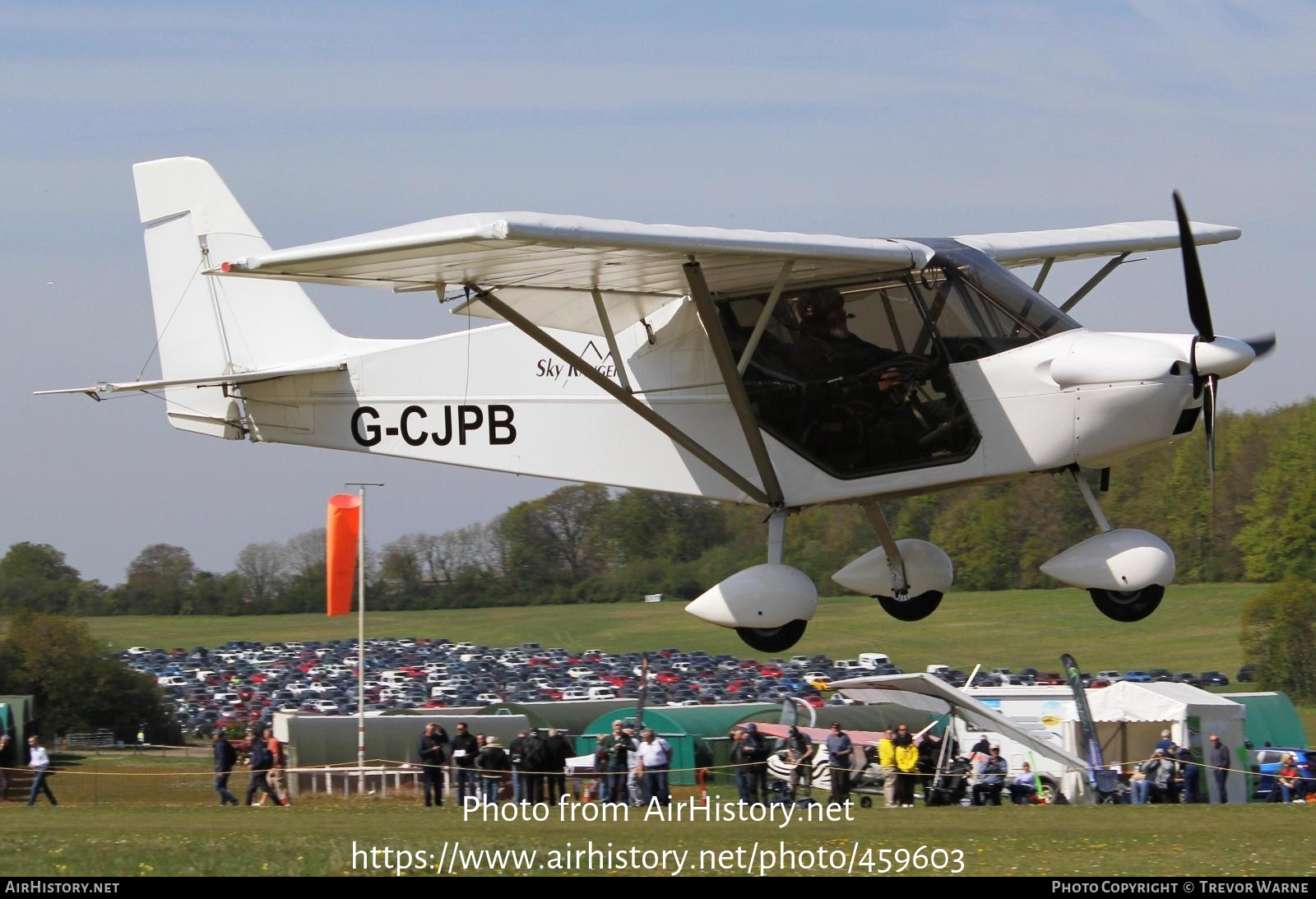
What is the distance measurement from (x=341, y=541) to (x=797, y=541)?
19.4 meters

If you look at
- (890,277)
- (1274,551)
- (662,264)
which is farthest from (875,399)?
(1274,551)

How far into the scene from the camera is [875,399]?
11398 mm

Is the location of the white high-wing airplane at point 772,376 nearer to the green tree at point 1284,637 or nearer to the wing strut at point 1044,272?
the wing strut at point 1044,272

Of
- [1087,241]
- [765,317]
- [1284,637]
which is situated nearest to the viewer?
[765,317]

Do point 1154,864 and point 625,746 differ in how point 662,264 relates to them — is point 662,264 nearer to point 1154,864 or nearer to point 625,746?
point 1154,864

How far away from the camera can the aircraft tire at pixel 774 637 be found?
12195mm

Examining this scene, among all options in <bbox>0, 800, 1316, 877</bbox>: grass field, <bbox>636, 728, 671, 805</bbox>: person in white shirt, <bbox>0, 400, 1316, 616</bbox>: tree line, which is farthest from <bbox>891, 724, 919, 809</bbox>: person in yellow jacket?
<bbox>0, 400, 1316, 616</bbox>: tree line

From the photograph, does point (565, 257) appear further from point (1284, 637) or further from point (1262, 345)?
point (1284, 637)

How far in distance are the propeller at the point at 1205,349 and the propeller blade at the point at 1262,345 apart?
15cm

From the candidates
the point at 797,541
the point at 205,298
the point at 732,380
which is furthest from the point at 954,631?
the point at 732,380

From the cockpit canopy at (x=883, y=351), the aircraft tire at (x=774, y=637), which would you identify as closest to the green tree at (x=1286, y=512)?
the aircraft tire at (x=774, y=637)

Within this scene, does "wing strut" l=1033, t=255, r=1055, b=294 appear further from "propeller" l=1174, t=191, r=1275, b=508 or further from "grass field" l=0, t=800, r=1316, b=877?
"grass field" l=0, t=800, r=1316, b=877

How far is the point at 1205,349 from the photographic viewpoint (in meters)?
10.5
